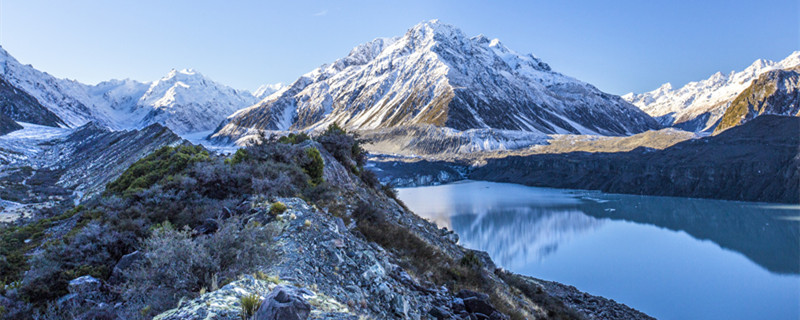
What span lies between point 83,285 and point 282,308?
339 cm

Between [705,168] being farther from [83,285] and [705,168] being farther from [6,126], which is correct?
[6,126]

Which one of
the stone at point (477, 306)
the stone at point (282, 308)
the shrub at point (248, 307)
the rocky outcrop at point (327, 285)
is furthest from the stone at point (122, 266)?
the stone at point (477, 306)

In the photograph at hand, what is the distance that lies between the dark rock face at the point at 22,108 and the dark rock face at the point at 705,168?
4633 inches

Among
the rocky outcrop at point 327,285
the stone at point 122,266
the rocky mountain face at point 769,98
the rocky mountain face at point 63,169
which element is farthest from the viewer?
the rocky mountain face at point 769,98

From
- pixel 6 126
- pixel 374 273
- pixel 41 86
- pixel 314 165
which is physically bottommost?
pixel 6 126

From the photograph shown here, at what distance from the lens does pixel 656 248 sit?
30000 mm

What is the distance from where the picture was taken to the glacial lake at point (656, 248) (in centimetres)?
1961

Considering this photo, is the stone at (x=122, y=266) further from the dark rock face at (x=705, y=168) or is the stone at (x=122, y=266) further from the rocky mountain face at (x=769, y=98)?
the rocky mountain face at (x=769, y=98)

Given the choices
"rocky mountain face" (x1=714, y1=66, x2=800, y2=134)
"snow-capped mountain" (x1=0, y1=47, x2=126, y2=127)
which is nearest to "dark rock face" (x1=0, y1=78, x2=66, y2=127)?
"snow-capped mountain" (x1=0, y1=47, x2=126, y2=127)

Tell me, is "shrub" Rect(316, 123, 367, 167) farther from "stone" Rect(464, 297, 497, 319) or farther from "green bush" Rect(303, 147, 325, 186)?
"stone" Rect(464, 297, 497, 319)

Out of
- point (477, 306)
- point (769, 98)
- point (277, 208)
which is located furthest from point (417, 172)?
point (769, 98)

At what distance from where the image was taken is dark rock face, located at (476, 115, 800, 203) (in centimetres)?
5502

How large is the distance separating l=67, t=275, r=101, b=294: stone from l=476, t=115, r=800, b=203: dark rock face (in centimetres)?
7344

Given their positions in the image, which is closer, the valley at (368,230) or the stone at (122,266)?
the valley at (368,230)
